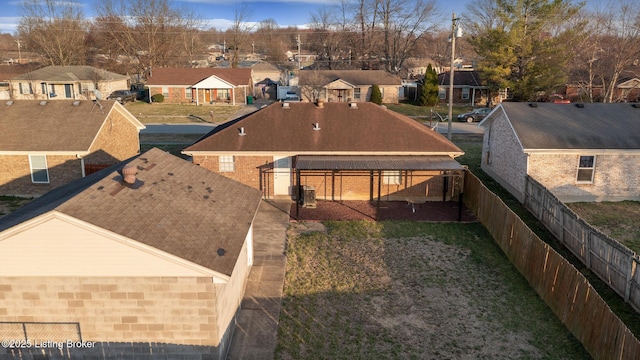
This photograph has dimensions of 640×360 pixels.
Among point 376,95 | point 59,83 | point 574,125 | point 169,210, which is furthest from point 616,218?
point 59,83

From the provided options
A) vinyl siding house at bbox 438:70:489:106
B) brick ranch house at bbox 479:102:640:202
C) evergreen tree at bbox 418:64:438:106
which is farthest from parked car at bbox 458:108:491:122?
brick ranch house at bbox 479:102:640:202

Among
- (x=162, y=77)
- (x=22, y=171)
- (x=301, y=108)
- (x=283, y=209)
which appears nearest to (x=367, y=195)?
(x=283, y=209)

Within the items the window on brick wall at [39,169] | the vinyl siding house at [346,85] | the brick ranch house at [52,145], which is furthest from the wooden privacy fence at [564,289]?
the vinyl siding house at [346,85]

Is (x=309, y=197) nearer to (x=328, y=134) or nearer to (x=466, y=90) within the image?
(x=328, y=134)

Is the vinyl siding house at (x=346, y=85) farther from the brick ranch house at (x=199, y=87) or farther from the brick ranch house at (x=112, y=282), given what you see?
the brick ranch house at (x=112, y=282)

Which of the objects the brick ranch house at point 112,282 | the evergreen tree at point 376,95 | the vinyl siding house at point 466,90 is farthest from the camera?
the vinyl siding house at point 466,90

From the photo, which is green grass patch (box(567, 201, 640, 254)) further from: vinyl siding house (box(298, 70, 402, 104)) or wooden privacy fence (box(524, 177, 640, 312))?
vinyl siding house (box(298, 70, 402, 104))
